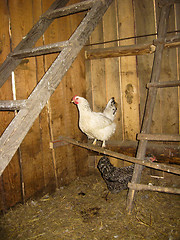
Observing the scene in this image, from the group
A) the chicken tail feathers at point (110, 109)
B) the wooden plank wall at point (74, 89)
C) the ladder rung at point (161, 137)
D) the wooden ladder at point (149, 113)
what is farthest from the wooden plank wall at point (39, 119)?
the ladder rung at point (161, 137)

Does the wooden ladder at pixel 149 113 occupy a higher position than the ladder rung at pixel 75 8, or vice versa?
the ladder rung at pixel 75 8

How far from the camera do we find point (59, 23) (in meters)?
3.17

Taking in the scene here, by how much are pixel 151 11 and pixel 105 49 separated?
94 centimetres

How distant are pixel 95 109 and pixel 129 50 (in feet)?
4.14

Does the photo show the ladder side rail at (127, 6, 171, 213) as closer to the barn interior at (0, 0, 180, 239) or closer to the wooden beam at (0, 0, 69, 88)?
the barn interior at (0, 0, 180, 239)

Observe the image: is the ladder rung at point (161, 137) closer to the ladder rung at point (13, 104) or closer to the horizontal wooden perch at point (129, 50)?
the horizontal wooden perch at point (129, 50)

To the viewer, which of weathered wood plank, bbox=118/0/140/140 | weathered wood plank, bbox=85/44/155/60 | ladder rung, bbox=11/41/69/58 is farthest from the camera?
weathered wood plank, bbox=118/0/140/140

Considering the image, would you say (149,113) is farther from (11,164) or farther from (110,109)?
(11,164)

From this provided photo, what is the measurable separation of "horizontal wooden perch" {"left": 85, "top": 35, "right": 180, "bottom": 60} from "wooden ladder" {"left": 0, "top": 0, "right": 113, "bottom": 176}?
1086mm

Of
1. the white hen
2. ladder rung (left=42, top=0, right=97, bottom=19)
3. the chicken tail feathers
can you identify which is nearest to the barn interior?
ladder rung (left=42, top=0, right=97, bottom=19)

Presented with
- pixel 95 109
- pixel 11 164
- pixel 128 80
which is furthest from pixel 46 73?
pixel 95 109

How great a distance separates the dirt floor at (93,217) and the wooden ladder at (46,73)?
160 centimetres

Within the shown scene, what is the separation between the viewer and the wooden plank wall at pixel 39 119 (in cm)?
249

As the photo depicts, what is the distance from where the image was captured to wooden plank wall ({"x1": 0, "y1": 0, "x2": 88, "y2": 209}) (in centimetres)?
249
